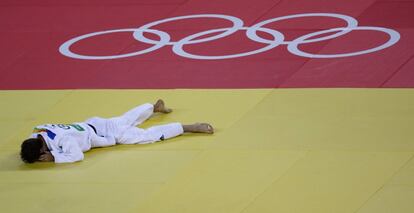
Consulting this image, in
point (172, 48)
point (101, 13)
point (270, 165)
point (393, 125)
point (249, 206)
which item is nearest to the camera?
point (249, 206)

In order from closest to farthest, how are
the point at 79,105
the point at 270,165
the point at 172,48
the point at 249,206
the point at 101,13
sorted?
the point at 249,206, the point at 270,165, the point at 79,105, the point at 172,48, the point at 101,13

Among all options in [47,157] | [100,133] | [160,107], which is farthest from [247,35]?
[47,157]

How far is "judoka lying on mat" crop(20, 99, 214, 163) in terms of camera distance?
12.4m

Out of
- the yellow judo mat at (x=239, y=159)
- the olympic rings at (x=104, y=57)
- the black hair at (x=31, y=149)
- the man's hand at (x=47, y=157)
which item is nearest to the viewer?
the yellow judo mat at (x=239, y=159)

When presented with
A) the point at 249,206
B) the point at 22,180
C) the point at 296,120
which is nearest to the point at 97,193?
the point at 22,180

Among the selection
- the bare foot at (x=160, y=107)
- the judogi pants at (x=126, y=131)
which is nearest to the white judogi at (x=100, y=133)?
the judogi pants at (x=126, y=131)

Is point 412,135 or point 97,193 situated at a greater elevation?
point 97,193

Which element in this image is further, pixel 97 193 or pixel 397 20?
pixel 397 20

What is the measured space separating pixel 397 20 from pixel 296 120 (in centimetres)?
479

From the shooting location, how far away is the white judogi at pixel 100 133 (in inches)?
491

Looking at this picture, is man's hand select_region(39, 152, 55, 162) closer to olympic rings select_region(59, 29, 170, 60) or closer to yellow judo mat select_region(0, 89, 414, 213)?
yellow judo mat select_region(0, 89, 414, 213)

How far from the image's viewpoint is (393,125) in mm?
13055

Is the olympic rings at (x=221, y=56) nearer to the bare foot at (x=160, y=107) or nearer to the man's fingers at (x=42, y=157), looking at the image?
the bare foot at (x=160, y=107)

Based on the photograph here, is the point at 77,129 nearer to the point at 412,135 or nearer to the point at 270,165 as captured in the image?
the point at 270,165
